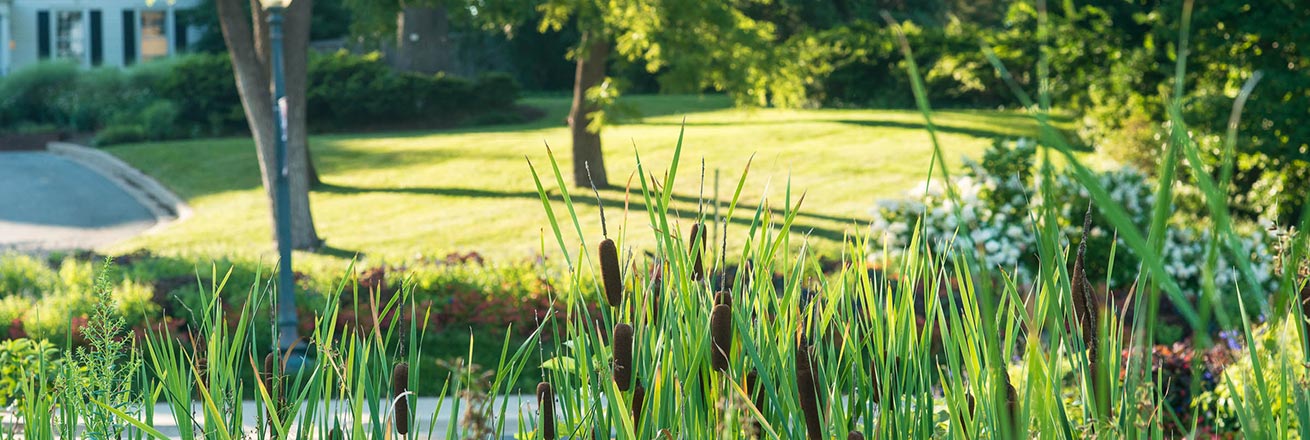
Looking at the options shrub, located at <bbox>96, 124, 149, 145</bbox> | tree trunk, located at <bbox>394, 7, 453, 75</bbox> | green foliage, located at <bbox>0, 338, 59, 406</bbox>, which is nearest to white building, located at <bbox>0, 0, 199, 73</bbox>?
tree trunk, located at <bbox>394, 7, 453, 75</bbox>

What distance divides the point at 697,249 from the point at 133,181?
18811 millimetres

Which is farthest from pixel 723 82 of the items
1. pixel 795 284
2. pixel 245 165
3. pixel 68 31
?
pixel 68 31

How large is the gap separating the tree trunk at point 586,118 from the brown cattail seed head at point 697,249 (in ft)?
42.4

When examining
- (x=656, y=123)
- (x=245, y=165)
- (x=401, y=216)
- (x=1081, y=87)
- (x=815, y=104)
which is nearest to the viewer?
(x=1081, y=87)

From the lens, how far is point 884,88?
84.5ft

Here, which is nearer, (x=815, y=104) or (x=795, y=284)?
(x=795, y=284)

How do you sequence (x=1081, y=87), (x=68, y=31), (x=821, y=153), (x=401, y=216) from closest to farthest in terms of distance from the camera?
(x=1081, y=87) → (x=401, y=216) → (x=821, y=153) → (x=68, y=31)

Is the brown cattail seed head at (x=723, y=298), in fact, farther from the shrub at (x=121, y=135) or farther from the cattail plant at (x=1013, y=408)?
the shrub at (x=121, y=135)

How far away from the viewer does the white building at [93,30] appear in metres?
36.4

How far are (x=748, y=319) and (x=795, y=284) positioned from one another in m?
0.12

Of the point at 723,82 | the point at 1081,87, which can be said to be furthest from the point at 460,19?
the point at 1081,87

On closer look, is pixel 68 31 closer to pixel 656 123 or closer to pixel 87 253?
pixel 656 123

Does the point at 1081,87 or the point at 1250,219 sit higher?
the point at 1081,87

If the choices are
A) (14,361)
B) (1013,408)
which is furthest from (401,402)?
(14,361)
